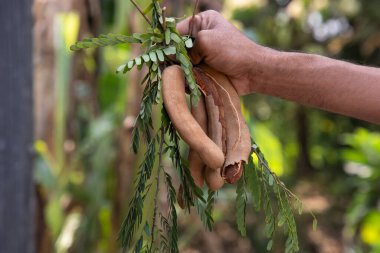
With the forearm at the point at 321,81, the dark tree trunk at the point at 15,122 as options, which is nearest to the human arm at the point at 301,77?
the forearm at the point at 321,81

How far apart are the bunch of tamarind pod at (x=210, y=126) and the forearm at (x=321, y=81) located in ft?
0.21

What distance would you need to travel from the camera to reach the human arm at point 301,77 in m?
0.79

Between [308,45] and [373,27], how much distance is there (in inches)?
25.2

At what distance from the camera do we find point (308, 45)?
5.08 meters

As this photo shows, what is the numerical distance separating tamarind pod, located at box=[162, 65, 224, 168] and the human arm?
0.10m

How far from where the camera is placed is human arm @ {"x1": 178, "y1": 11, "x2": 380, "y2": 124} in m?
0.79

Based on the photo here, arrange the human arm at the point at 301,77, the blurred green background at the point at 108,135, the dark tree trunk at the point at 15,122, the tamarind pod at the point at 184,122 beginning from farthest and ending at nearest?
1. the blurred green background at the point at 108,135
2. the dark tree trunk at the point at 15,122
3. the human arm at the point at 301,77
4. the tamarind pod at the point at 184,122

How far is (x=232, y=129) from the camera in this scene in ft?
2.38

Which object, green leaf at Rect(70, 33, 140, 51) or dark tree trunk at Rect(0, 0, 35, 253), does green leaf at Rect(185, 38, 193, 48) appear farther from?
dark tree trunk at Rect(0, 0, 35, 253)

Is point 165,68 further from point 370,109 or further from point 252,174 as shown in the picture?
point 370,109

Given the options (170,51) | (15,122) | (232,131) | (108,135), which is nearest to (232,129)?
(232,131)

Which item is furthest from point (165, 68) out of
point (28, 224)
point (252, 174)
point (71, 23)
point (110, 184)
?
point (110, 184)

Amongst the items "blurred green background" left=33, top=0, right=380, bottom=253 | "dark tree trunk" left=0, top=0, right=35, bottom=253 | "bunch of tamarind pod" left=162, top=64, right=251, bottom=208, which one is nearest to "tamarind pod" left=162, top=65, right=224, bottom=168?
"bunch of tamarind pod" left=162, top=64, right=251, bottom=208

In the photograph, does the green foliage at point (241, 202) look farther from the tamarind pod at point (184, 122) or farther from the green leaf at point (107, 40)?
the green leaf at point (107, 40)
